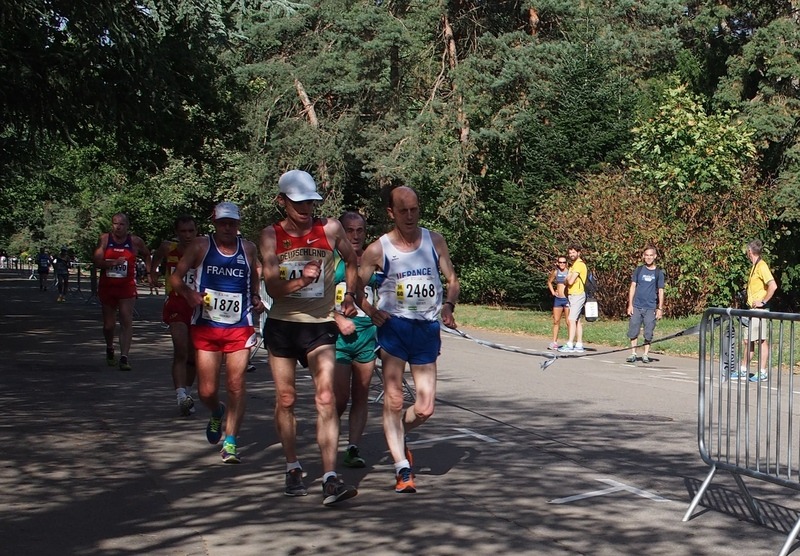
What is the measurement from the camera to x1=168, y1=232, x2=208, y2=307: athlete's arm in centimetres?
873

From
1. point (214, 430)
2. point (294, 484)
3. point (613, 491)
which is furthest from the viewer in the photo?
point (214, 430)

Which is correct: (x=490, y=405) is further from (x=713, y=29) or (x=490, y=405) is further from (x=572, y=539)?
(x=713, y=29)

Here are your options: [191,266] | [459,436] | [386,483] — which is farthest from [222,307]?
[459,436]

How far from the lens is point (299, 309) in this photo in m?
7.42

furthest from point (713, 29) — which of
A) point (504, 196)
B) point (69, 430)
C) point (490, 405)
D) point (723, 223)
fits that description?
point (69, 430)

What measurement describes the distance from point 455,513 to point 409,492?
0.62 metres

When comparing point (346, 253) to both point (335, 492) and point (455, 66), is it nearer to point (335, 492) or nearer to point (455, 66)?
point (335, 492)

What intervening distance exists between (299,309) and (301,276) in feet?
0.73

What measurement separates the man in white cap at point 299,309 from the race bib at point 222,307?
4.19 ft

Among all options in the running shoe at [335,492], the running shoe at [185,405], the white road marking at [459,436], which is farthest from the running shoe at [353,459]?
the running shoe at [185,405]

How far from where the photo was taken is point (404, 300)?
7.59 m

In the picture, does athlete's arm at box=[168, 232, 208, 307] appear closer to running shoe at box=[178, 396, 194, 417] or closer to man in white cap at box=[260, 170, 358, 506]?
man in white cap at box=[260, 170, 358, 506]

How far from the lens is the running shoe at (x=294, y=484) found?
23.9 feet

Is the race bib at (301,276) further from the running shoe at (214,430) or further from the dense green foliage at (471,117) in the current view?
the dense green foliage at (471,117)
